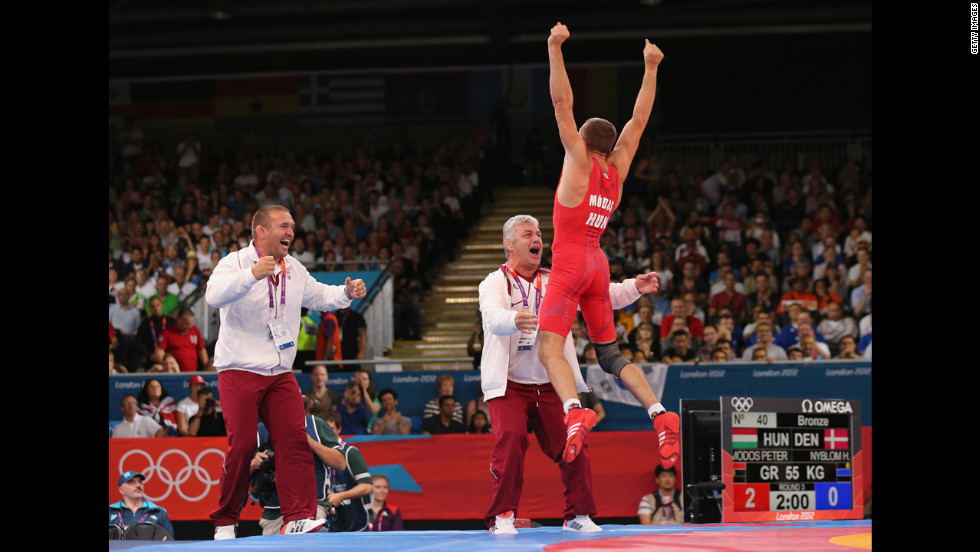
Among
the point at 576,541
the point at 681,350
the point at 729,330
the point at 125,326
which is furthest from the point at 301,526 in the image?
the point at 125,326

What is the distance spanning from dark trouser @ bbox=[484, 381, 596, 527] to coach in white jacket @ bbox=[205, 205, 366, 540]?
1151mm

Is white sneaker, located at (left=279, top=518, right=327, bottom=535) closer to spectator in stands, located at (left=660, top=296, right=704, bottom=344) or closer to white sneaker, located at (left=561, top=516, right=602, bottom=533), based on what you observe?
white sneaker, located at (left=561, top=516, right=602, bottom=533)

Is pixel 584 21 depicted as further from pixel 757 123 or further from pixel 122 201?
pixel 122 201

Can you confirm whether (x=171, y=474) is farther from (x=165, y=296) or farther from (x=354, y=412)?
(x=165, y=296)

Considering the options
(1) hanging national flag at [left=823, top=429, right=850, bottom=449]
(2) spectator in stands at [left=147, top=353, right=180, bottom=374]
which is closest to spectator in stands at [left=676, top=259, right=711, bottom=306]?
(1) hanging national flag at [left=823, top=429, right=850, bottom=449]

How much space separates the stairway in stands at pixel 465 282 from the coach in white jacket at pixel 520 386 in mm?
Result: 7117

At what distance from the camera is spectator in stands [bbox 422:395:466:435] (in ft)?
37.2

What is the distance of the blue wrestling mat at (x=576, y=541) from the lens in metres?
5.06

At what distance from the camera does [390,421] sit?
11516 mm

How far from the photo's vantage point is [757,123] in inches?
864

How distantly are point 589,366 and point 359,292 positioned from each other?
18.6 feet

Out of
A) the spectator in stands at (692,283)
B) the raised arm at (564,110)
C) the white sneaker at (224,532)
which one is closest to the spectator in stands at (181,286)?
the spectator in stands at (692,283)

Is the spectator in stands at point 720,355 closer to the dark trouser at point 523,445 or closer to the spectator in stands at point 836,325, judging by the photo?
the spectator in stands at point 836,325
